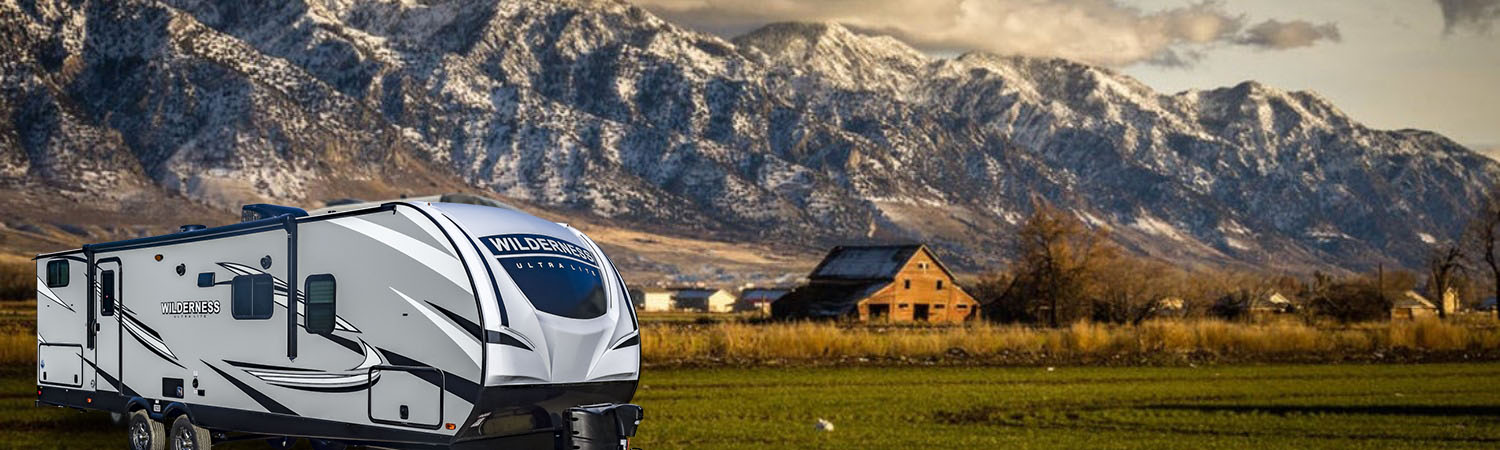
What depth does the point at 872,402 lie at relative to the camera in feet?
104

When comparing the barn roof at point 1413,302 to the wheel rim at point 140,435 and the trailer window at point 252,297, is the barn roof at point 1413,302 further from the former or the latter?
the trailer window at point 252,297

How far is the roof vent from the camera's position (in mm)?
19055

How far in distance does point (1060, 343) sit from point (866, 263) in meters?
56.1

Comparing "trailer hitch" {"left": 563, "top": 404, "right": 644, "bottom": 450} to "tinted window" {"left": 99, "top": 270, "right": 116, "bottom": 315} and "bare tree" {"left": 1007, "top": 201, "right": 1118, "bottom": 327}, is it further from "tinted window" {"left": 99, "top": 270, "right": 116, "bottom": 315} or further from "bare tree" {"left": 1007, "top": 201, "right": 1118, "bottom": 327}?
"bare tree" {"left": 1007, "top": 201, "right": 1118, "bottom": 327}

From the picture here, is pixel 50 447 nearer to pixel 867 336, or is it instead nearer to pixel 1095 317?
pixel 867 336

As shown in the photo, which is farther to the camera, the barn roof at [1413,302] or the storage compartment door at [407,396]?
the barn roof at [1413,302]

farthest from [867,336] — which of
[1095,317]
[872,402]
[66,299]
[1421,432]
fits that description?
[1095,317]

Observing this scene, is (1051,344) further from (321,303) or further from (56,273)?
(321,303)

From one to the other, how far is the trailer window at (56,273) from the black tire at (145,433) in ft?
9.29

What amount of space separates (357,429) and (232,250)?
3.29 metres

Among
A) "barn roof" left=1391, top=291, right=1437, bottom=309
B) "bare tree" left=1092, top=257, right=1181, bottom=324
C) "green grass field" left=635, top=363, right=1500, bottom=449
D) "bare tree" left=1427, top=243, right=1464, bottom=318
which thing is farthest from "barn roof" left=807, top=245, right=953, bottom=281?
"barn roof" left=1391, top=291, right=1437, bottom=309

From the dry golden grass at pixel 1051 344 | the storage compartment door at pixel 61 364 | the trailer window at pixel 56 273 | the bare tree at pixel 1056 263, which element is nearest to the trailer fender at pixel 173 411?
the storage compartment door at pixel 61 364

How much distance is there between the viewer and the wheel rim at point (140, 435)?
68.1 feet

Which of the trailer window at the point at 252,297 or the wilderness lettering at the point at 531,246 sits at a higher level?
the wilderness lettering at the point at 531,246
